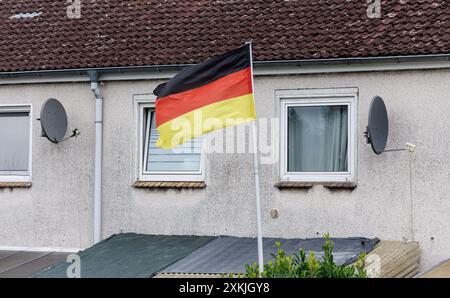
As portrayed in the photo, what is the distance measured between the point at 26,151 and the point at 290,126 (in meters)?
4.32

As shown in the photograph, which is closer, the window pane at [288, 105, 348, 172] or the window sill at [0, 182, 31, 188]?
the window pane at [288, 105, 348, 172]

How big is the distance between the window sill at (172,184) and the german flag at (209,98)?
3.33m

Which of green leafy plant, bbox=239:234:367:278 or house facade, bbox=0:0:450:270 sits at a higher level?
house facade, bbox=0:0:450:270

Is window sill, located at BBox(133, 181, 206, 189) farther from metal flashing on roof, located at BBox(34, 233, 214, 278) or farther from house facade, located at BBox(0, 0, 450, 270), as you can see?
metal flashing on roof, located at BBox(34, 233, 214, 278)

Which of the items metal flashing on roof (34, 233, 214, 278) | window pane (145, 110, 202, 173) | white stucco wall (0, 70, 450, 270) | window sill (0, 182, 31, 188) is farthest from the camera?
window sill (0, 182, 31, 188)

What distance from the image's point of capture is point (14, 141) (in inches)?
601

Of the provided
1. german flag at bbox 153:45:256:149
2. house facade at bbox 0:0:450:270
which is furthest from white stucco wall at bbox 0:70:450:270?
german flag at bbox 153:45:256:149

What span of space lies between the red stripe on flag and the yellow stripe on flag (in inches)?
2.0

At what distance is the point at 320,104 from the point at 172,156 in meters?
2.44

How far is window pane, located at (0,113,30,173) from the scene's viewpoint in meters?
15.1

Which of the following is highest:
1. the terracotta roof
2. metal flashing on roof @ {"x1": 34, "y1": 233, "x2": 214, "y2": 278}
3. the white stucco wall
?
the terracotta roof

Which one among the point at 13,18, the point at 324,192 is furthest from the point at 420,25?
the point at 13,18

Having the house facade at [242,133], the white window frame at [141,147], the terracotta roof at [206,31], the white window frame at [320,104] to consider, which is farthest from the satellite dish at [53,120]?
the white window frame at [320,104]
